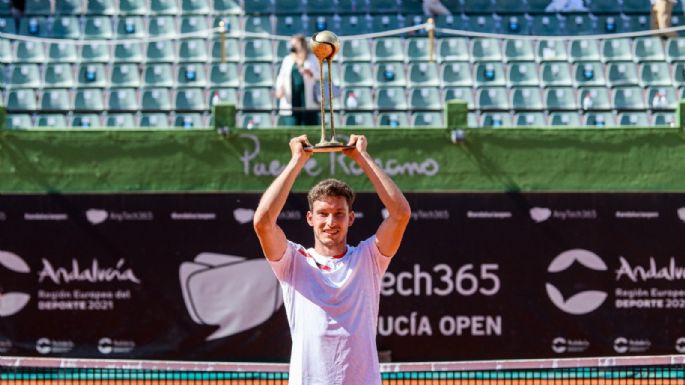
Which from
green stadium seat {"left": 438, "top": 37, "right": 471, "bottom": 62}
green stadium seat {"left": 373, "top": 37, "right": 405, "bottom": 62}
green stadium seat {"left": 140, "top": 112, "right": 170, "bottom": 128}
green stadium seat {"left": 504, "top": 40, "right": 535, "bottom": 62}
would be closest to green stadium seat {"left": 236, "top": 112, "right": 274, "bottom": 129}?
green stadium seat {"left": 140, "top": 112, "right": 170, "bottom": 128}

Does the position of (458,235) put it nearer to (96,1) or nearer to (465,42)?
(465,42)

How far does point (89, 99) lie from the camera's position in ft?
60.5

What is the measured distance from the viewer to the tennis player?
5.98 metres

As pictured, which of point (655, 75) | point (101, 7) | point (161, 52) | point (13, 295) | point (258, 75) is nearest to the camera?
point (13, 295)

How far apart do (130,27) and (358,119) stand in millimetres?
4493

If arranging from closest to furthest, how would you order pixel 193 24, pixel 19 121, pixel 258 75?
pixel 19 121, pixel 258 75, pixel 193 24

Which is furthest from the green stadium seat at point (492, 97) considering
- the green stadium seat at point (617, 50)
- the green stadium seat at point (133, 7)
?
the green stadium seat at point (133, 7)

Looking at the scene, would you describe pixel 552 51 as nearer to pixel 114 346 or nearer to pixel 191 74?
pixel 191 74

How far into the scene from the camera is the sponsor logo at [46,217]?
1575 cm

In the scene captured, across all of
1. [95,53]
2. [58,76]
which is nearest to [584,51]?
[95,53]

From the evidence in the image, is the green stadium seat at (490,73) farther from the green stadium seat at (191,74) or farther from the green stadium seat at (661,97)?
the green stadium seat at (191,74)

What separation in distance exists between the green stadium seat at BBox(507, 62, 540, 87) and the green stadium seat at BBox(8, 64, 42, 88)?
7004 millimetres

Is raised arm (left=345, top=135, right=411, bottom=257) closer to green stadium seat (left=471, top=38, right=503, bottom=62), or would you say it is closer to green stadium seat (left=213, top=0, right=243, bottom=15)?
green stadium seat (left=471, top=38, right=503, bottom=62)

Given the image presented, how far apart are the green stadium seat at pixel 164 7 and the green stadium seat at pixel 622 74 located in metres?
6.86
